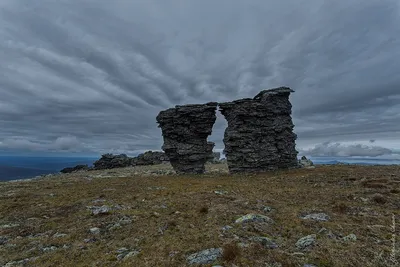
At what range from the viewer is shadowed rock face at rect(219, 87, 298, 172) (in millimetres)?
47000

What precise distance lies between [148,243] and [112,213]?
7.38 meters

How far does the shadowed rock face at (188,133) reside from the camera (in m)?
50.6

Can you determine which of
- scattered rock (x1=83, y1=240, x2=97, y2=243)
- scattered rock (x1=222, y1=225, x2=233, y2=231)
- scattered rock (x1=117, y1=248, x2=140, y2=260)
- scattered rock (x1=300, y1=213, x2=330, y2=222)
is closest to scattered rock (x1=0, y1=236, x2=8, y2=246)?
scattered rock (x1=83, y1=240, x2=97, y2=243)

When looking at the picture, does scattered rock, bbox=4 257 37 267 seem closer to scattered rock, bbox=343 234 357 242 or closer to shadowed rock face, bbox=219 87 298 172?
scattered rock, bbox=343 234 357 242

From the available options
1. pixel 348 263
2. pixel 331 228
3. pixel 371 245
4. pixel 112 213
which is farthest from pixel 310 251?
pixel 112 213

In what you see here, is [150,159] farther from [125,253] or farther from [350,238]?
[350,238]

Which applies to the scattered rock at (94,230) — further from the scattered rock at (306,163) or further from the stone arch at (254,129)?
the scattered rock at (306,163)

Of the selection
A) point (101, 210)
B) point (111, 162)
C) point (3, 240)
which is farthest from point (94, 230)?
point (111, 162)

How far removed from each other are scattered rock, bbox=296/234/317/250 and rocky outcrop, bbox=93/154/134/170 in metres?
97.8

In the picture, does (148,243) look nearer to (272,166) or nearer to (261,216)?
(261,216)

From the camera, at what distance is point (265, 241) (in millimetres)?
11773

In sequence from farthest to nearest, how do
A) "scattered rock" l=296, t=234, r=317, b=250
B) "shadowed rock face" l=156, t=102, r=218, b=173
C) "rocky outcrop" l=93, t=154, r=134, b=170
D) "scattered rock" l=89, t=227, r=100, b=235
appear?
"rocky outcrop" l=93, t=154, r=134, b=170
"shadowed rock face" l=156, t=102, r=218, b=173
"scattered rock" l=89, t=227, r=100, b=235
"scattered rock" l=296, t=234, r=317, b=250

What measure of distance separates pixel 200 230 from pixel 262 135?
119ft

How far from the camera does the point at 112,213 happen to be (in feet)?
61.3
